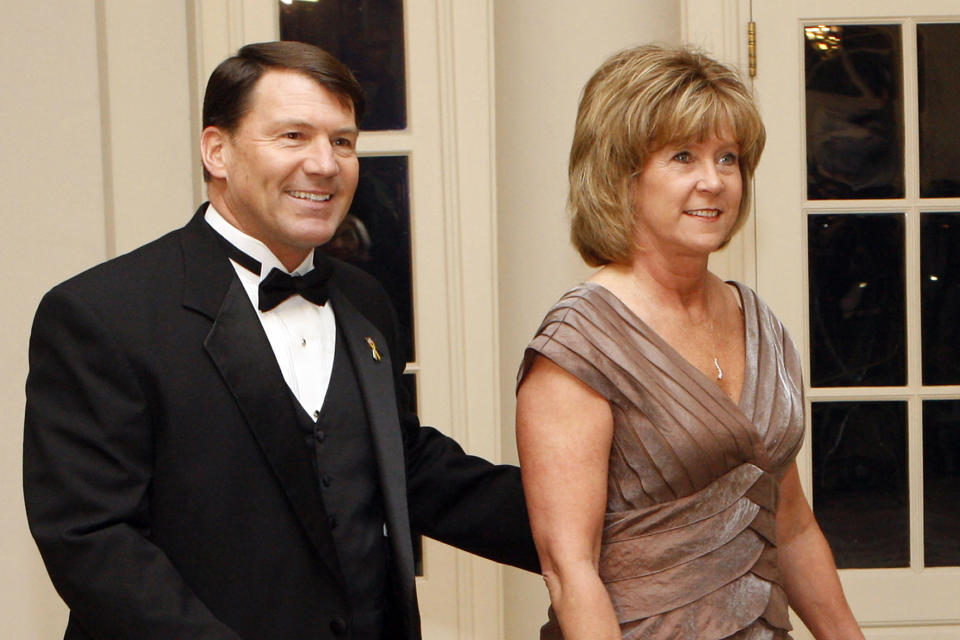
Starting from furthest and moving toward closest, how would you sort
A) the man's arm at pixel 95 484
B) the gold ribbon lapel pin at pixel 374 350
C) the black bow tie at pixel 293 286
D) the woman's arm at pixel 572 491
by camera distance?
the gold ribbon lapel pin at pixel 374 350 < the black bow tie at pixel 293 286 < the woman's arm at pixel 572 491 < the man's arm at pixel 95 484

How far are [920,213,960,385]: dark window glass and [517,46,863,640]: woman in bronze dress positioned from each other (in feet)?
3.82

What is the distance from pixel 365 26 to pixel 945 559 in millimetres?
1996

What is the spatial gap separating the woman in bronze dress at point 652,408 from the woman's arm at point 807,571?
0.14 meters

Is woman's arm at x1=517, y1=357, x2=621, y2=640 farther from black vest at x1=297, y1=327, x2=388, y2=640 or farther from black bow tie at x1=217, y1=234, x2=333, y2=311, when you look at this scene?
black bow tie at x1=217, y1=234, x2=333, y2=311

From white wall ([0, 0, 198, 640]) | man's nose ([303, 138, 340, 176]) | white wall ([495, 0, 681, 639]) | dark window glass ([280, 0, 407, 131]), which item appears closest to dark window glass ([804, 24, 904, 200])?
white wall ([495, 0, 681, 639])

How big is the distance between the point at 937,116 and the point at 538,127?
1.00 metres

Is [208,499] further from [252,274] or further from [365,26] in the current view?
[365,26]

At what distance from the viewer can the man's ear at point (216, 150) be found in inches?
63.9

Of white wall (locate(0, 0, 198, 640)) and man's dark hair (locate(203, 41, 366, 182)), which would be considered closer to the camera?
man's dark hair (locate(203, 41, 366, 182))

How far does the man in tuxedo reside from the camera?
1412 mm

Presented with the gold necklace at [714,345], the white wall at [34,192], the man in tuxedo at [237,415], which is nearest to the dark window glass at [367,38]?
the white wall at [34,192]

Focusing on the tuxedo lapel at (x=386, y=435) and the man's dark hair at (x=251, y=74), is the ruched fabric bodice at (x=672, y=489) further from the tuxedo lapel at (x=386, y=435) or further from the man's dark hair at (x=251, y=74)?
the man's dark hair at (x=251, y=74)

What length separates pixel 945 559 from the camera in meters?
2.67

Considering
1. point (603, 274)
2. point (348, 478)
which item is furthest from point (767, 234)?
point (348, 478)
